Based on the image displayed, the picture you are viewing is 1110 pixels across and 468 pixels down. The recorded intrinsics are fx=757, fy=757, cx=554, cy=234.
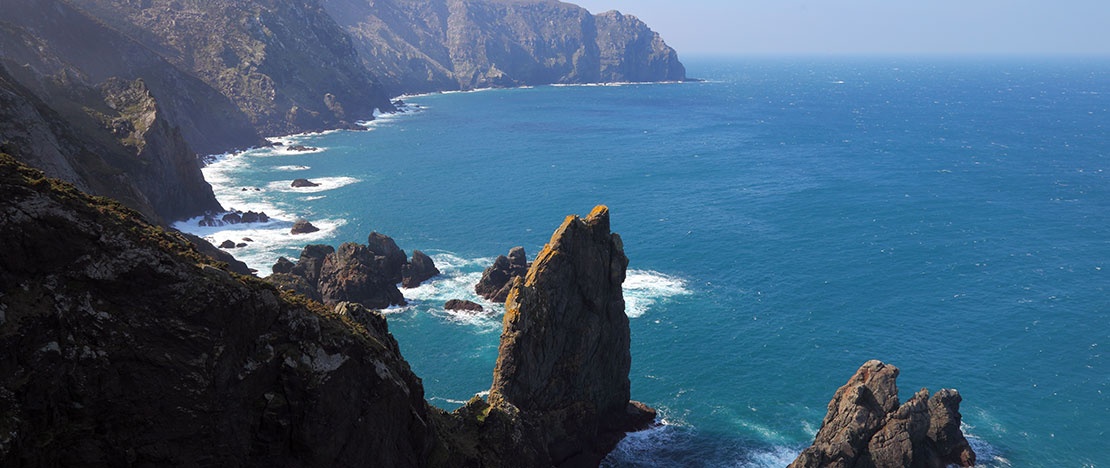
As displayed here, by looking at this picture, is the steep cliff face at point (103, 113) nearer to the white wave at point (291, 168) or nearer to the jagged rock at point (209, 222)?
the jagged rock at point (209, 222)

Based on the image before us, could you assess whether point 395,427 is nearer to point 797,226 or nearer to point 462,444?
point 462,444

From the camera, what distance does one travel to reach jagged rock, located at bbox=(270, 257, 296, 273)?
89688 millimetres

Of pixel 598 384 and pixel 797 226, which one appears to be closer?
pixel 598 384

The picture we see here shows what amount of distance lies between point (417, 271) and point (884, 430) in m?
58.6

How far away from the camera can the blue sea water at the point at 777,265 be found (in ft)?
215

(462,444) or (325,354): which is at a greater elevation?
(325,354)

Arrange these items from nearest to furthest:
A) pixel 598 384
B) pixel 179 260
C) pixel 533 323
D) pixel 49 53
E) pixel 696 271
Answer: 1. pixel 179 260
2. pixel 533 323
3. pixel 598 384
4. pixel 696 271
5. pixel 49 53

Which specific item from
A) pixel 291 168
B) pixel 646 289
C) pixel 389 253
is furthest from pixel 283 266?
pixel 291 168

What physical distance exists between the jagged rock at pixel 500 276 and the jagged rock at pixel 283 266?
72.8ft

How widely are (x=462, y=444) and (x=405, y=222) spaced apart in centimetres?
8564

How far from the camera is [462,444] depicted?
37.6 metres

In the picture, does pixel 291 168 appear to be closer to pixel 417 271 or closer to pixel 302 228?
pixel 302 228

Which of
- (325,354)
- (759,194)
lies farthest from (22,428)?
(759,194)

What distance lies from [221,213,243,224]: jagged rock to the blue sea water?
4.23 metres
